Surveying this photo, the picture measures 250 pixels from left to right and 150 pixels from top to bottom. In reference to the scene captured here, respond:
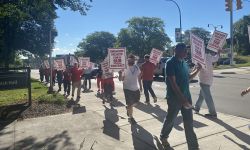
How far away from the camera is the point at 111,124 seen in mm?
8258

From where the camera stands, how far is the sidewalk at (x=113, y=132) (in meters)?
6.43

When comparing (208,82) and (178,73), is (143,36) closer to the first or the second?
(208,82)

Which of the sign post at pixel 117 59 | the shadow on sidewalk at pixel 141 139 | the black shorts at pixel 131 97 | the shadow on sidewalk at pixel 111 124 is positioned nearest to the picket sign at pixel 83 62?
the sign post at pixel 117 59

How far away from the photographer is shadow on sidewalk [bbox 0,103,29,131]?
8.96 metres

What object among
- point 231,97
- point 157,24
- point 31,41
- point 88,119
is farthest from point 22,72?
point 157,24

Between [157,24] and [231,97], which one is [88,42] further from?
[231,97]

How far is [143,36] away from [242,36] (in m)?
26.2

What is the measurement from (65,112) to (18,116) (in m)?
1.35

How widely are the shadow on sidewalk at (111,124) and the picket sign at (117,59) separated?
1.29m

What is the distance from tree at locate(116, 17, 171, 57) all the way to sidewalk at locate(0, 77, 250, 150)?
8398 cm

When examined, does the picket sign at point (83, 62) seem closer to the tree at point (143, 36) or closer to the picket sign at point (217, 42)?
the picket sign at point (217, 42)

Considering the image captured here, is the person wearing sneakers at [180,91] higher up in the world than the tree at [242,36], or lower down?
lower down

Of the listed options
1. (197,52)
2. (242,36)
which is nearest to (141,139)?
(197,52)

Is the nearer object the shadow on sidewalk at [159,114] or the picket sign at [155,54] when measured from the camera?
the shadow on sidewalk at [159,114]
